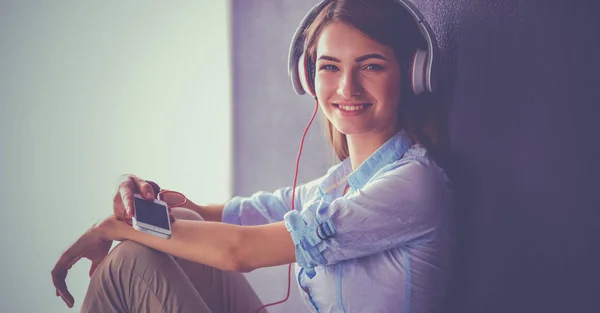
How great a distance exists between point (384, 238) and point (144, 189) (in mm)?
505

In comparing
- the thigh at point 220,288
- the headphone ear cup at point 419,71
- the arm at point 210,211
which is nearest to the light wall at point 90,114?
the arm at point 210,211

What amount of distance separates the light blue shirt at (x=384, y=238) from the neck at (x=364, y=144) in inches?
1.3

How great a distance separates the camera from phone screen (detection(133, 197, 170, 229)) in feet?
3.55

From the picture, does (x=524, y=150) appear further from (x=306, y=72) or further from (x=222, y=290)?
(x=222, y=290)

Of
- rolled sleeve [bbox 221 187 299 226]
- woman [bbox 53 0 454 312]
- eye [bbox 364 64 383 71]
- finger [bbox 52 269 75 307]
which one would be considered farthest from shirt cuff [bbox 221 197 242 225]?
eye [bbox 364 64 383 71]

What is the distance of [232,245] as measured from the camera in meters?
1.03

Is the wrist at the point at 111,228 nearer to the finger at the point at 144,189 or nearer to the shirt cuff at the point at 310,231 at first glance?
the finger at the point at 144,189

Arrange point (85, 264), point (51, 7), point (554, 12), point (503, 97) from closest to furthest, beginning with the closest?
point (554, 12)
point (503, 97)
point (51, 7)
point (85, 264)

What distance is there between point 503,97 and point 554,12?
0.17 m

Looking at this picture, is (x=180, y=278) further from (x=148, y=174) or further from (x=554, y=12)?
(x=148, y=174)

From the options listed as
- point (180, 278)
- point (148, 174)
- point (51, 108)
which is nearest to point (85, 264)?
point (148, 174)

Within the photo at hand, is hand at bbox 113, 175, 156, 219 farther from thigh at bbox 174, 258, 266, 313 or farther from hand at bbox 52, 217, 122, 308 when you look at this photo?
thigh at bbox 174, 258, 266, 313

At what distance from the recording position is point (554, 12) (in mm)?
877

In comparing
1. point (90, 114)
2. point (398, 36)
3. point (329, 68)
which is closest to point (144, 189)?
point (329, 68)
